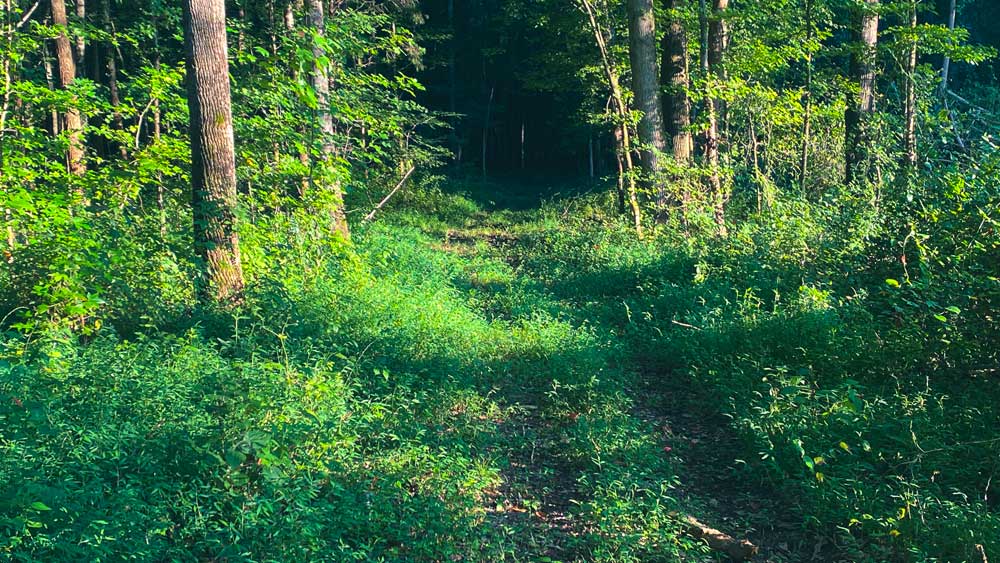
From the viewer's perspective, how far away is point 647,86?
1355 cm

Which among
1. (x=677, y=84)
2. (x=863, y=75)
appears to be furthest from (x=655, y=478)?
(x=863, y=75)

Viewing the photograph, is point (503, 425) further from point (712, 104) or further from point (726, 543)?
point (712, 104)

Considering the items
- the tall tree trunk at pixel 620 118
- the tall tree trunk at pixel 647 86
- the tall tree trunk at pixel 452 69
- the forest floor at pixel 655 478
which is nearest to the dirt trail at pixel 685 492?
the forest floor at pixel 655 478

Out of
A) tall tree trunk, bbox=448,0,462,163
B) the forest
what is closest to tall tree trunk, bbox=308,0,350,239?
the forest

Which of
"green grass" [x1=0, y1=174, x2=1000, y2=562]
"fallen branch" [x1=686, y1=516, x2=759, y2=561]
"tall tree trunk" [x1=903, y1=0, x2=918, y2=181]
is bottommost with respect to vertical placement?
"fallen branch" [x1=686, y1=516, x2=759, y2=561]

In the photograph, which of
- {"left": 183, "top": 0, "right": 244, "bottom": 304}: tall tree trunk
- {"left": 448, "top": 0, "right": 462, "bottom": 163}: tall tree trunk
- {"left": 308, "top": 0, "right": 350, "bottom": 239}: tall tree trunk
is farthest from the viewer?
{"left": 448, "top": 0, "right": 462, "bottom": 163}: tall tree trunk

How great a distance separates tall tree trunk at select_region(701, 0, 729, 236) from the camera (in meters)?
12.3

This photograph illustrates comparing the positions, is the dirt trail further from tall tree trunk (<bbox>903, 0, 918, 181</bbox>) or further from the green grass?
tall tree trunk (<bbox>903, 0, 918, 181</bbox>)

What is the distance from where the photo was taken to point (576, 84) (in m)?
23.7

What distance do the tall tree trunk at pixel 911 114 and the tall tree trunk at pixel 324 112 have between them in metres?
6.14

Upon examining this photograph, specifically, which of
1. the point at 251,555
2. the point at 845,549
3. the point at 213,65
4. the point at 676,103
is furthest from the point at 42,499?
the point at 676,103

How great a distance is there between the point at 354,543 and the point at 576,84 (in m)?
21.8

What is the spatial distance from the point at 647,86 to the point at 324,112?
715 centimetres

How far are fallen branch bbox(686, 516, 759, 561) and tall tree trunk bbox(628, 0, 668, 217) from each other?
945 centimetres
